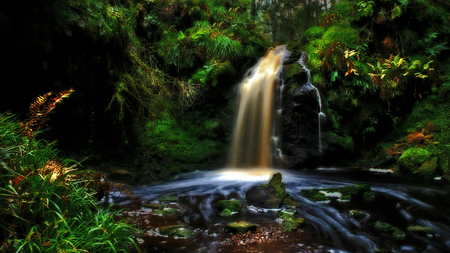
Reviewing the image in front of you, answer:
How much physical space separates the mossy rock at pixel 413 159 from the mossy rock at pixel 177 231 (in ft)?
23.4

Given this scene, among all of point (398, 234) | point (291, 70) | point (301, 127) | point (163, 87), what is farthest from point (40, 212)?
point (291, 70)

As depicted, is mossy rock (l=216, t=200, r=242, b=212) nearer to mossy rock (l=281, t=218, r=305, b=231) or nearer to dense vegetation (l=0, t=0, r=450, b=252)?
mossy rock (l=281, t=218, r=305, b=231)

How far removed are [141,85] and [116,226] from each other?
14.7 feet

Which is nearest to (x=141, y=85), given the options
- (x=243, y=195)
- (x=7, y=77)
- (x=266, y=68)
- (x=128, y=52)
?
(x=128, y=52)

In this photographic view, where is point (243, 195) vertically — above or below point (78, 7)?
below

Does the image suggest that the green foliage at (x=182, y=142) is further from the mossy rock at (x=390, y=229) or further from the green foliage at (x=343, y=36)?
the green foliage at (x=343, y=36)

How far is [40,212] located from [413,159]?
895 cm

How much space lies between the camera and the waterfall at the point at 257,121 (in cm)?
880

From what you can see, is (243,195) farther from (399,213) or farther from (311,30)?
(311,30)

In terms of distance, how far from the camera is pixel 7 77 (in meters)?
3.96

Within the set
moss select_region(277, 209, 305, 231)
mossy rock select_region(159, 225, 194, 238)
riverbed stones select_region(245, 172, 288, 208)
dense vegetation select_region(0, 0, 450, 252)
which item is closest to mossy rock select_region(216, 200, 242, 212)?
riverbed stones select_region(245, 172, 288, 208)

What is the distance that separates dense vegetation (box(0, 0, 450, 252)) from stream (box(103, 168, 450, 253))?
1021mm

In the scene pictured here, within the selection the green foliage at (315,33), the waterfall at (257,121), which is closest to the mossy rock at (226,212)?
the waterfall at (257,121)

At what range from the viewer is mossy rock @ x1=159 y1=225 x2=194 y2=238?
10.9ft
